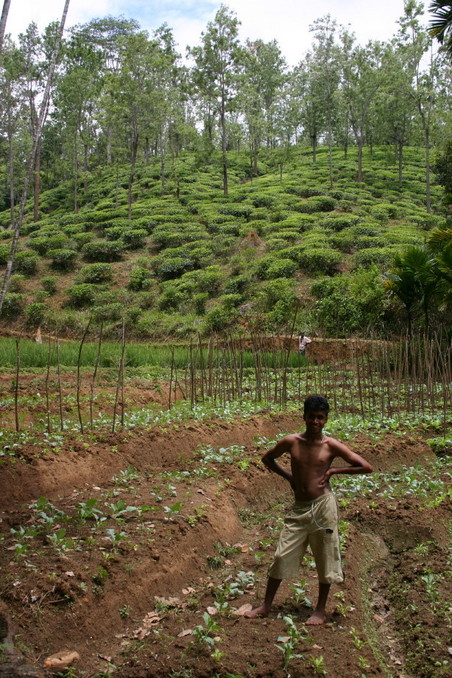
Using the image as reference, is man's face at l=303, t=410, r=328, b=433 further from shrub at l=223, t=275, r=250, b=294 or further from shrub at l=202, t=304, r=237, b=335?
shrub at l=223, t=275, r=250, b=294

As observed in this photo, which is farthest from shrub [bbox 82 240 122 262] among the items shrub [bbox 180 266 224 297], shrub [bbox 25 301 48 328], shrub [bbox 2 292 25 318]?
shrub [bbox 25 301 48 328]

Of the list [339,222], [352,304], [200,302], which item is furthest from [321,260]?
[339,222]

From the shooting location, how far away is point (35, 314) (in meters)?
26.2

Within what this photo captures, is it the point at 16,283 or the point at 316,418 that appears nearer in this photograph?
the point at 316,418

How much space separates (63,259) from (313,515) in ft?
98.5

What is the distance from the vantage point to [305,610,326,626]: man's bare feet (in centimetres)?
408

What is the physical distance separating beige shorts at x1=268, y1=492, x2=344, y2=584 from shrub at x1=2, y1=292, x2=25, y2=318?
82.2 ft

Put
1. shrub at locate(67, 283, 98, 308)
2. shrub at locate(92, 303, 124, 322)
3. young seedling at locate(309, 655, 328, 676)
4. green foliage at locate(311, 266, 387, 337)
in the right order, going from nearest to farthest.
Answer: young seedling at locate(309, 655, 328, 676), green foliage at locate(311, 266, 387, 337), shrub at locate(92, 303, 124, 322), shrub at locate(67, 283, 98, 308)

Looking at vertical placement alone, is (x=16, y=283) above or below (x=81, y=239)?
below

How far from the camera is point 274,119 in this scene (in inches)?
1940

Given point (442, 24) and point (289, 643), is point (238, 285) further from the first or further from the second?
point (289, 643)

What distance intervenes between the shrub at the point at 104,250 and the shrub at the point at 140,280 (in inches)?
140

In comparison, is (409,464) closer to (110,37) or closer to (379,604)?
(379,604)

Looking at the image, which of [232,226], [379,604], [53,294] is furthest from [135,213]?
[379,604]
